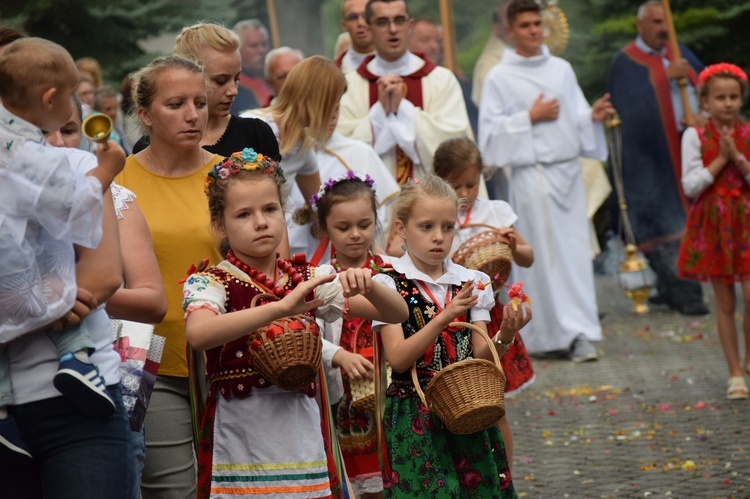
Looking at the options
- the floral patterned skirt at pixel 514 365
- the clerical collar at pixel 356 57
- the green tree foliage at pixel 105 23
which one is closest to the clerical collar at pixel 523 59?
the clerical collar at pixel 356 57

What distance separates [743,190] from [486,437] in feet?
15.6

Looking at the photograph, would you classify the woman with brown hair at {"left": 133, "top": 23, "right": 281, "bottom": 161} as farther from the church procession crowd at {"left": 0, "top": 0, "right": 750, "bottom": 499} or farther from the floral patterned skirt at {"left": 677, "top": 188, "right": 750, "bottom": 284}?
the floral patterned skirt at {"left": 677, "top": 188, "right": 750, "bottom": 284}

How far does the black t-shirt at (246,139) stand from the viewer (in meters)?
5.34

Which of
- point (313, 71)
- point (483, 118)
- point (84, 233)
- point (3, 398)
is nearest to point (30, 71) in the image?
point (84, 233)

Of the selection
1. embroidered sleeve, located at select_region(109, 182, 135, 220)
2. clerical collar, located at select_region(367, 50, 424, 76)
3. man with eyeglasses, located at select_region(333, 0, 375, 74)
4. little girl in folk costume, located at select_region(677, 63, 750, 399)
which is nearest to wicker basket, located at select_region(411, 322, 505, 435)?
embroidered sleeve, located at select_region(109, 182, 135, 220)

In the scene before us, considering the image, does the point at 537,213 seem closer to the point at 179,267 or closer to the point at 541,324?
the point at 541,324

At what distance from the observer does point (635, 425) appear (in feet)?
26.4

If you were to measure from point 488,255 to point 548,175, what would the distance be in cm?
513

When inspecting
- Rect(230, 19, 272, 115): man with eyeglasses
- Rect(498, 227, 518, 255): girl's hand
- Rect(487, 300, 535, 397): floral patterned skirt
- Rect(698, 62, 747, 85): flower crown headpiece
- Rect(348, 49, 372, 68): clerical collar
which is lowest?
Rect(487, 300, 535, 397): floral patterned skirt

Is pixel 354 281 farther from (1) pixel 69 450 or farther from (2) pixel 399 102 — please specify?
(2) pixel 399 102

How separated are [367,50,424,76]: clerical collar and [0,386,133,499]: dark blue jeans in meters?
6.07

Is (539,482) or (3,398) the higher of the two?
(3,398)

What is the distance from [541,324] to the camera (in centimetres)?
1112

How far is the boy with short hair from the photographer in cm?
329
